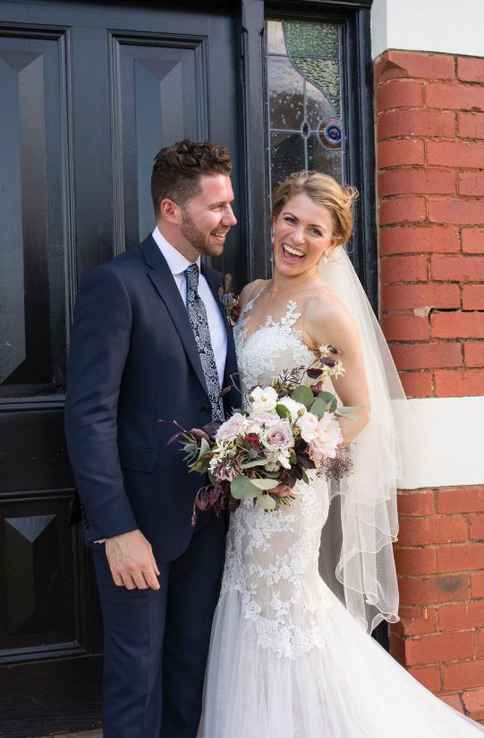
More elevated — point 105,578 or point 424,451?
point 424,451

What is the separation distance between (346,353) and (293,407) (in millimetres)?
386

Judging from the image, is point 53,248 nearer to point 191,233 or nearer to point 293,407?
point 191,233

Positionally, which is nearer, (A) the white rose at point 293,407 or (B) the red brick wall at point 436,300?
(A) the white rose at point 293,407

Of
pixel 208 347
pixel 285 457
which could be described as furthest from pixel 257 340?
pixel 285 457

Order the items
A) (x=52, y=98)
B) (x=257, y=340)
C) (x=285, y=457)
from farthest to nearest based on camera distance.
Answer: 1. (x=52, y=98)
2. (x=257, y=340)
3. (x=285, y=457)

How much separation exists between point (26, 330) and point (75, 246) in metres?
0.38

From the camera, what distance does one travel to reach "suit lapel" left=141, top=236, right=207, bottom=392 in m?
2.78

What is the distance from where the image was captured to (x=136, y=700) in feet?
8.95

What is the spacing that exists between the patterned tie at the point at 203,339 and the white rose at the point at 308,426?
39cm

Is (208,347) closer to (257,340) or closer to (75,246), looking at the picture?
(257,340)

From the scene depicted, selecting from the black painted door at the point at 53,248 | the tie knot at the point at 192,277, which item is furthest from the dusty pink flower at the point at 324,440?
the black painted door at the point at 53,248

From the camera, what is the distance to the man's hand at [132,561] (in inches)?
103

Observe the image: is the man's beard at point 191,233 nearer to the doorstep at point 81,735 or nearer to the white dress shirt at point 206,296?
the white dress shirt at point 206,296

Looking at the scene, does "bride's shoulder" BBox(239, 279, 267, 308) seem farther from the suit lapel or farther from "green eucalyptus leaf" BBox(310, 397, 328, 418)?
"green eucalyptus leaf" BBox(310, 397, 328, 418)
